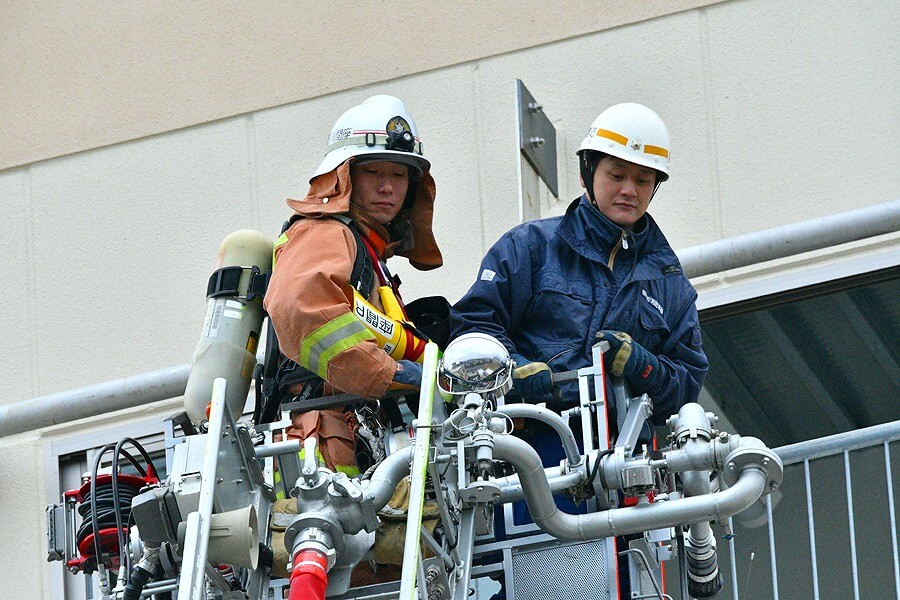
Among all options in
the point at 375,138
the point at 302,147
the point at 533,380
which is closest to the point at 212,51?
the point at 302,147

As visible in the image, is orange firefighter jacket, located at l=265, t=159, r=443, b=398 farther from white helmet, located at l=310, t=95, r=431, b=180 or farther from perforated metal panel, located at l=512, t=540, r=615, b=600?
perforated metal panel, located at l=512, t=540, r=615, b=600

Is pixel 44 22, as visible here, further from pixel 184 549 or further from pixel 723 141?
pixel 184 549

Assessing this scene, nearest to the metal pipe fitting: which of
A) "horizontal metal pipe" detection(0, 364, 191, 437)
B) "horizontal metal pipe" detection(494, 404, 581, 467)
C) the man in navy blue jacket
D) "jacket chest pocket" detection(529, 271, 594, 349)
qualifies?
"horizontal metal pipe" detection(494, 404, 581, 467)

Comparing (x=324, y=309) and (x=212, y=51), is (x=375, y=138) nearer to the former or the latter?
(x=324, y=309)

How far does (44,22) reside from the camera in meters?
9.87

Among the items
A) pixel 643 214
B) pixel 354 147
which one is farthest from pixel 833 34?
pixel 354 147

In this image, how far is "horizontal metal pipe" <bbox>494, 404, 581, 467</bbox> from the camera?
17.2 feet

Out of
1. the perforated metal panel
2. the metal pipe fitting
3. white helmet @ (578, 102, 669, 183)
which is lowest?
the perforated metal panel

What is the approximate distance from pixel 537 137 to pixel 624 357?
9.30 ft

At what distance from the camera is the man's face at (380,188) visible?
607 centimetres

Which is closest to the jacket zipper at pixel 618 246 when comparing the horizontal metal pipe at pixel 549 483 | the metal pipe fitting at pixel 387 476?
the horizontal metal pipe at pixel 549 483

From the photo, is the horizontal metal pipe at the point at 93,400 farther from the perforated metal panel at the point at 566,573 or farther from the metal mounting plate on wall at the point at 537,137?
the perforated metal panel at the point at 566,573

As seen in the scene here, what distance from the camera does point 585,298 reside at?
5.89 metres

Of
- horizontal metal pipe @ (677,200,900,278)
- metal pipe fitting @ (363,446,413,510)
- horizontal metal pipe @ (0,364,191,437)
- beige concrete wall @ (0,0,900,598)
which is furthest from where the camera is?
horizontal metal pipe @ (0,364,191,437)
